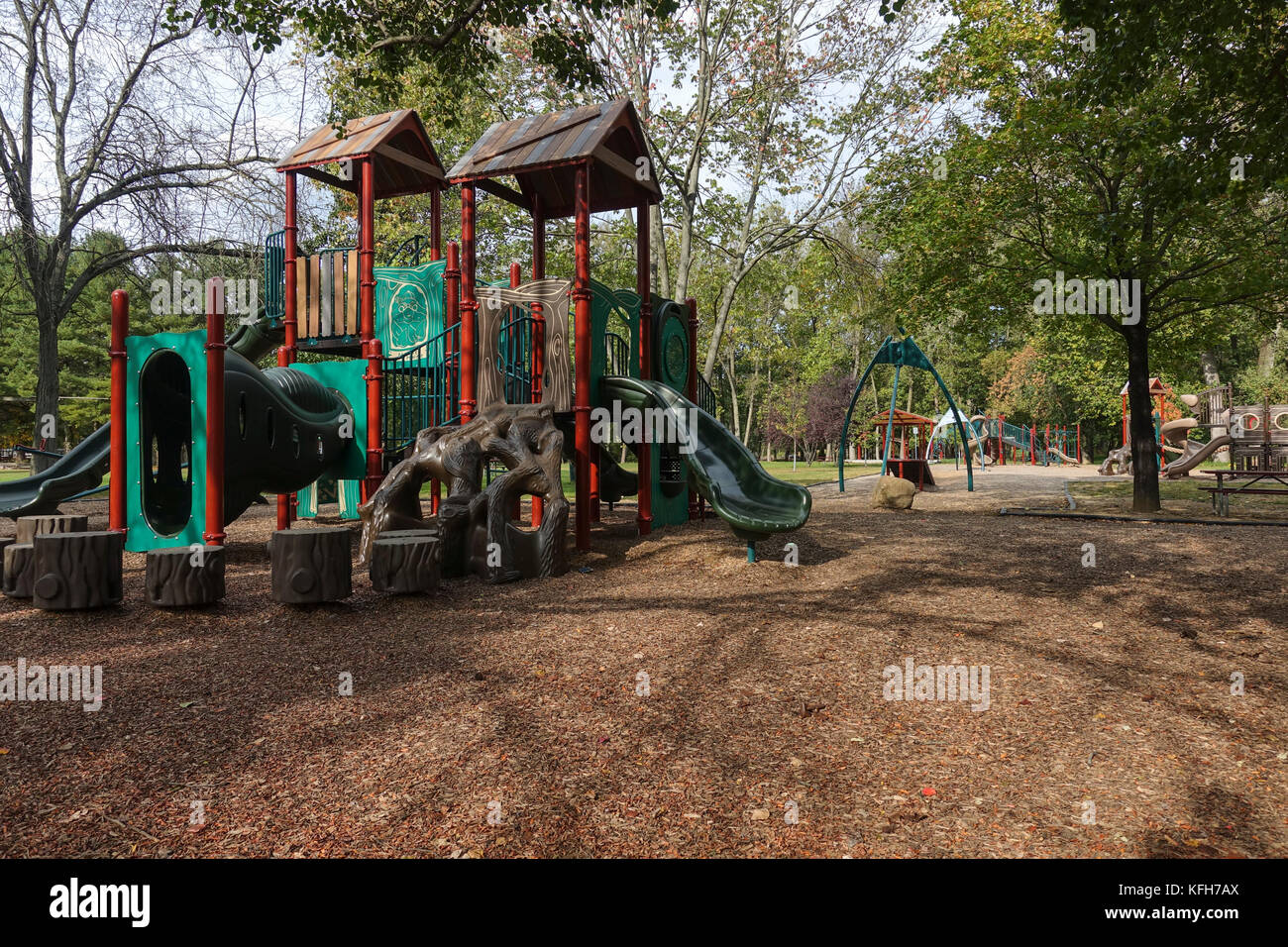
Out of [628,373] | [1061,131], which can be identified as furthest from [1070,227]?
[628,373]

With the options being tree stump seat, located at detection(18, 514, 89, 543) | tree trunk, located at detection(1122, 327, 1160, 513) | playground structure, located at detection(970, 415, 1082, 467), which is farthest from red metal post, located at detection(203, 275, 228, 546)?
playground structure, located at detection(970, 415, 1082, 467)

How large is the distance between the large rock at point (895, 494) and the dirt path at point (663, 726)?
7019 millimetres

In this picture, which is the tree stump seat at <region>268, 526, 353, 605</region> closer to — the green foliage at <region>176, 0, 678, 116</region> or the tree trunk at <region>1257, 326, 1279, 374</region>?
the green foliage at <region>176, 0, 678, 116</region>

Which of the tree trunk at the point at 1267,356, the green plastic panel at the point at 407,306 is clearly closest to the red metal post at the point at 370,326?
the green plastic panel at the point at 407,306

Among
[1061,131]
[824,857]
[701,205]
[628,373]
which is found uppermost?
[701,205]

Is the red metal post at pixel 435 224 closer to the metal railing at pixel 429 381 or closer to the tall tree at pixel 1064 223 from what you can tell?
the metal railing at pixel 429 381

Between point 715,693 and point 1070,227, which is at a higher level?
point 1070,227

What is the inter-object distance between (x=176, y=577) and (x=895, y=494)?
11.6m

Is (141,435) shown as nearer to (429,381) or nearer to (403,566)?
(403,566)

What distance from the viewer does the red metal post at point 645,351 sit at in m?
9.63

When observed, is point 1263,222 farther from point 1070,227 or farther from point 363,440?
point 363,440

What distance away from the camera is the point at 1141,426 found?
13586 millimetres

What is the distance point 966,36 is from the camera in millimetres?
13250

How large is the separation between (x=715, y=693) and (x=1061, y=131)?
11.9 meters
